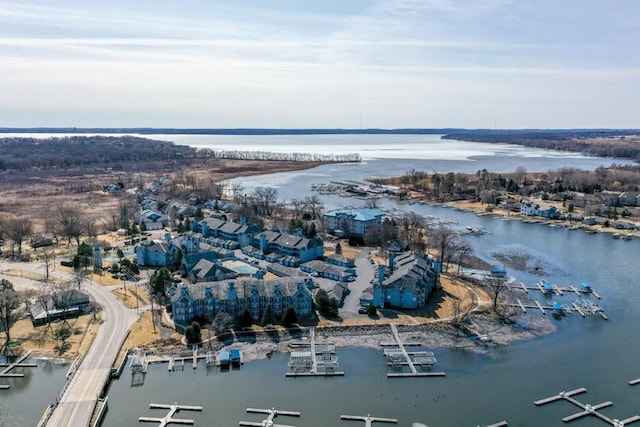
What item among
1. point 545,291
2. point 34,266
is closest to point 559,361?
point 545,291

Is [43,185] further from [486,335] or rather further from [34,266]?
[486,335]

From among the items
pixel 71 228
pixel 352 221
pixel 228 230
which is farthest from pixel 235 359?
pixel 71 228

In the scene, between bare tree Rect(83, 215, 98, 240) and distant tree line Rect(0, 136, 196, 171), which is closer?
bare tree Rect(83, 215, 98, 240)

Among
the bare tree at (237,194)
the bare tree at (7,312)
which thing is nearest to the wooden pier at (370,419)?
the bare tree at (7,312)

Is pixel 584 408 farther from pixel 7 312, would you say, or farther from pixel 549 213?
pixel 549 213

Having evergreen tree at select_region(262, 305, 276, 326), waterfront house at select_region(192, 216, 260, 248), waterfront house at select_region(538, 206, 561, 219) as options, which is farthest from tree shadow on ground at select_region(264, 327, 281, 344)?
waterfront house at select_region(538, 206, 561, 219)

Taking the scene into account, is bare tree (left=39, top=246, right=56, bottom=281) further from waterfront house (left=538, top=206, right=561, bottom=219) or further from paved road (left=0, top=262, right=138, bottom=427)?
waterfront house (left=538, top=206, right=561, bottom=219)

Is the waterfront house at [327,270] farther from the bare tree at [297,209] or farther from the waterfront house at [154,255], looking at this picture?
the bare tree at [297,209]
